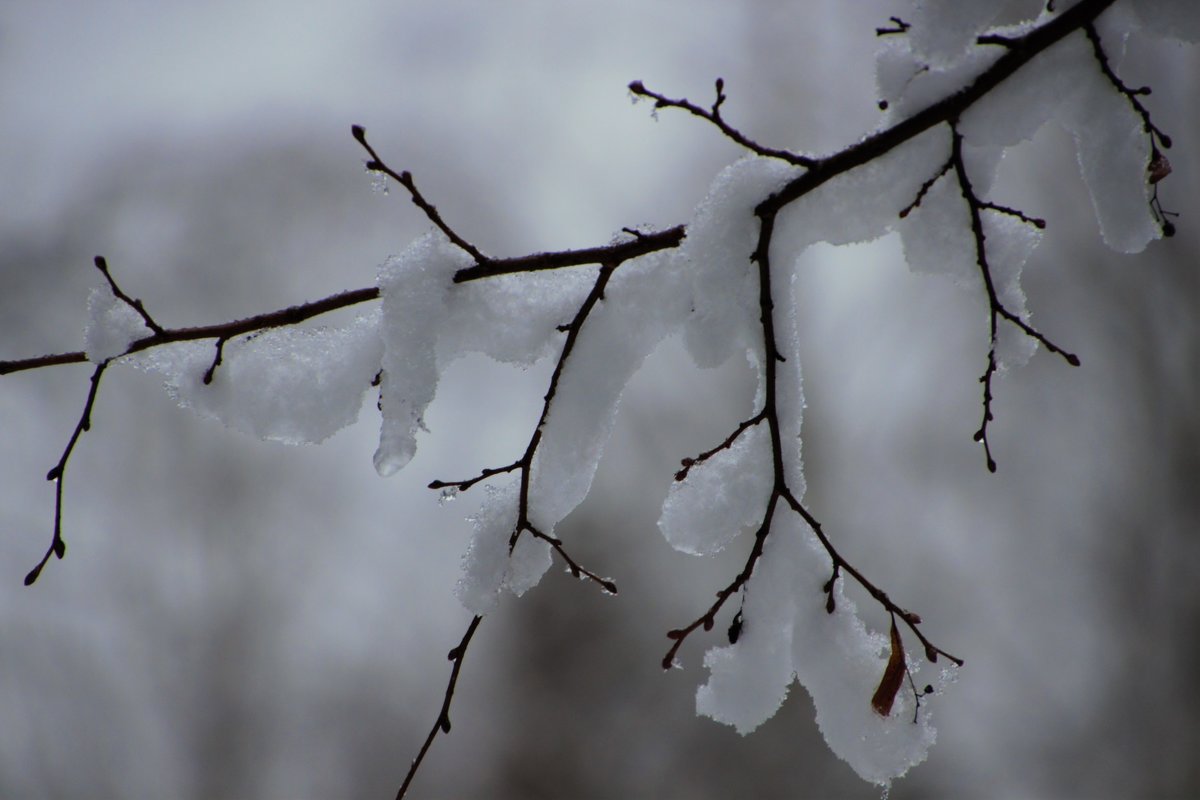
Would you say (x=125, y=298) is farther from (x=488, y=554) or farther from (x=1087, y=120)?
(x=1087, y=120)

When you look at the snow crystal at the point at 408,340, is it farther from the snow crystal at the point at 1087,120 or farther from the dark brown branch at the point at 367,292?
the snow crystal at the point at 1087,120

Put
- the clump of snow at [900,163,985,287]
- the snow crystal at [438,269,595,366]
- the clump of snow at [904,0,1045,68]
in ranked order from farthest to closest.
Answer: the snow crystal at [438,269,595,366]
the clump of snow at [900,163,985,287]
the clump of snow at [904,0,1045,68]

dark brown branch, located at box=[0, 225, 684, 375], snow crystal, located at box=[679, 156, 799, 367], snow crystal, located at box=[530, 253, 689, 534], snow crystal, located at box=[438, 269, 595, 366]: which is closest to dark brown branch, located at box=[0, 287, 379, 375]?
dark brown branch, located at box=[0, 225, 684, 375]

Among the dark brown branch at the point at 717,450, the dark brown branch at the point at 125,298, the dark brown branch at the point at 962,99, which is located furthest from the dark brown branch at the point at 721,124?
the dark brown branch at the point at 125,298

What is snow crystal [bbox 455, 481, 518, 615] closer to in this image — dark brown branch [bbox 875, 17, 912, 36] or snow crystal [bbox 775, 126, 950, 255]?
snow crystal [bbox 775, 126, 950, 255]

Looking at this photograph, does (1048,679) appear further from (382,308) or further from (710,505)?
(382,308)

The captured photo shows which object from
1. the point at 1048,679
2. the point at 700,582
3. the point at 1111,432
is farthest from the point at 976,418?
the point at 700,582
